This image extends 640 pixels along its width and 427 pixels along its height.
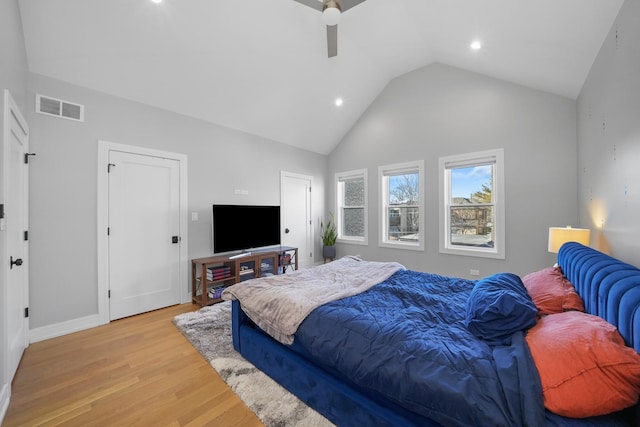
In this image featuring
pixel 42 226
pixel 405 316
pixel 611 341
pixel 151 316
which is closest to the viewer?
pixel 611 341

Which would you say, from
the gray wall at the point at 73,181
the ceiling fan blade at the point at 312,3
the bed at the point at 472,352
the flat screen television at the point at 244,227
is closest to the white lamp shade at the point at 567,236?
the bed at the point at 472,352

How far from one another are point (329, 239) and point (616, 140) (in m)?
4.23

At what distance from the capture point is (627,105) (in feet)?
5.74

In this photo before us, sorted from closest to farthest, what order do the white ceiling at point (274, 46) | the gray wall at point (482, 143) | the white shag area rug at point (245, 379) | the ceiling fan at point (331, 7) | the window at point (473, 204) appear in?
the white shag area rug at point (245, 379) → the ceiling fan at point (331, 7) → the white ceiling at point (274, 46) → the gray wall at point (482, 143) → the window at point (473, 204)

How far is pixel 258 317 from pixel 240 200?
2684mm

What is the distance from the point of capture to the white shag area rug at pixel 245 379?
163 centimetres

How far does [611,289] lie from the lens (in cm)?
119

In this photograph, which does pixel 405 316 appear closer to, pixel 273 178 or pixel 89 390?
pixel 89 390

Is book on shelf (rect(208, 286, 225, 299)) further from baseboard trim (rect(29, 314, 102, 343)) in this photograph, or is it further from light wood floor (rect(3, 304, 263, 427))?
baseboard trim (rect(29, 314, 102, 343))

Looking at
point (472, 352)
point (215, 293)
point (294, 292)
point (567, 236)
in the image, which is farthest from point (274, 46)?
point (567, 236)

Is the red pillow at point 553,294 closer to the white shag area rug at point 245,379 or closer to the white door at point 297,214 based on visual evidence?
the white shag area rug at point 245,379

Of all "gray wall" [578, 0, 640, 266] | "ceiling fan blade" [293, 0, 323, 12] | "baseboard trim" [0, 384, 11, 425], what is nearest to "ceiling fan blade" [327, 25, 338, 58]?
"ceiling fan blade" [293, 0, 323, 12]

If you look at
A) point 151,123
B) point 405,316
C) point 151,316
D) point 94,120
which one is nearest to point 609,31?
point 405,316

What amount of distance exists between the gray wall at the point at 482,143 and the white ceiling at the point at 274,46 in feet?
0.82
